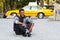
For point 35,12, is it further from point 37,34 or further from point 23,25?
point 23,25

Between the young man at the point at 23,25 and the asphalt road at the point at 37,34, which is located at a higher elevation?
the young man at the point at 23,25

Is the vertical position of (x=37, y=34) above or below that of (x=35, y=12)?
above

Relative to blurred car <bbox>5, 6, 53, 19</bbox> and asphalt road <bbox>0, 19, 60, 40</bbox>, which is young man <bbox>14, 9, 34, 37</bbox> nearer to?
asphalt road <bbox>0, 19, 60, 40</bbox>

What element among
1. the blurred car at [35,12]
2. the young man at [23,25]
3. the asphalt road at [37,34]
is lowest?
the blurred car at [35,12]

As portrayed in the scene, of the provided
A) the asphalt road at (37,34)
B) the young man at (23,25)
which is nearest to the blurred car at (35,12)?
the asphalt road at (37,34)

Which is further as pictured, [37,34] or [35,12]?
[35,12]

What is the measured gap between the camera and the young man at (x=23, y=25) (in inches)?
458

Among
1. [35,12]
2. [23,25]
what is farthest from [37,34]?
[35,12]

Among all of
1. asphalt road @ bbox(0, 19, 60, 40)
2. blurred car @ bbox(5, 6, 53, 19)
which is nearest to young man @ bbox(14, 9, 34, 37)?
asphalt road @ bbox(0, 19, 60, 40)

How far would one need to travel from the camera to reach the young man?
1164 centimetres

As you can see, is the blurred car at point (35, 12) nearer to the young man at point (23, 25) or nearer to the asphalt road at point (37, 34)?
the asphalt road at point (37, 34)

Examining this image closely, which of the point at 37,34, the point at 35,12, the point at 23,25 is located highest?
the point at 23,25

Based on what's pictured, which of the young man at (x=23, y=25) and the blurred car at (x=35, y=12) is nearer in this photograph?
the young man at (x=23, y=25)

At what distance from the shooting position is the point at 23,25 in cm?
1160
